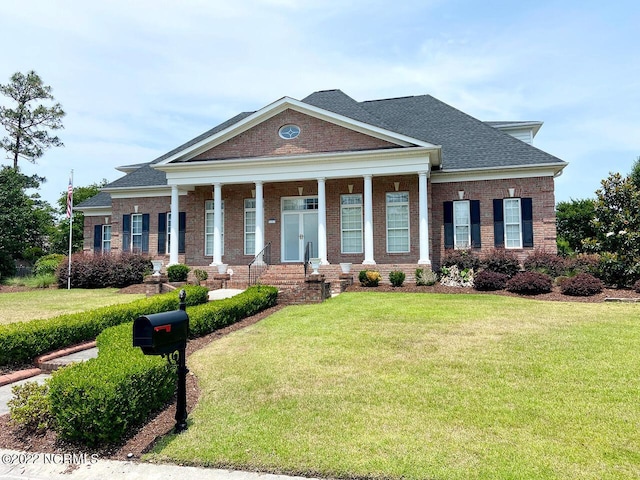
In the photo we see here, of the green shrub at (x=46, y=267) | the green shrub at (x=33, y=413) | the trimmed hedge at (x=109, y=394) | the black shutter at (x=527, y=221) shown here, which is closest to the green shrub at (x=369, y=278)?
the black shutter at (x=527, y=221)

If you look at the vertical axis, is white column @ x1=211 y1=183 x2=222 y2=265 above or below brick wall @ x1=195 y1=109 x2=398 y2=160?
below

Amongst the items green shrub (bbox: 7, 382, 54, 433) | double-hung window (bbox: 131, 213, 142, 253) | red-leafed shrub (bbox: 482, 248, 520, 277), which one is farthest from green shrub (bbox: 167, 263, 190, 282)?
green shrub (bbox: 7, 382, 54, 433)

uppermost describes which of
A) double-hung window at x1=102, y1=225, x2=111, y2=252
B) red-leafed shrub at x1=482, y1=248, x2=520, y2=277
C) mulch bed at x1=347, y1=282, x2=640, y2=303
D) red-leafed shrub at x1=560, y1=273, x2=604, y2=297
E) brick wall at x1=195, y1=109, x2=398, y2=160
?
brick wall at x1=195, y1=109, x2=398, y2=160

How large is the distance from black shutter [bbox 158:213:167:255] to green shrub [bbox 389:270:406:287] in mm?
12825

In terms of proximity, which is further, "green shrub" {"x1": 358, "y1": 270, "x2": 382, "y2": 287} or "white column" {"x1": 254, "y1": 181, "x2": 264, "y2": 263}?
"white column" {"x1": 254, "y1": 181, "x2": 264, "y2": 263}

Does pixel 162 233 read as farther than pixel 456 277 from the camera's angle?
Yes

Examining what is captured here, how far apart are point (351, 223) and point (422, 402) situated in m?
15.6

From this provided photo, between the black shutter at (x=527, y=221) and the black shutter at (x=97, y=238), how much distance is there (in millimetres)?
22877

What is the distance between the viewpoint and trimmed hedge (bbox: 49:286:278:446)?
15.0 ft

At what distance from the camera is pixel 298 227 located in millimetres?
21594

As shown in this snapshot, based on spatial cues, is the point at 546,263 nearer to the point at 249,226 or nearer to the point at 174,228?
the point at 249,226

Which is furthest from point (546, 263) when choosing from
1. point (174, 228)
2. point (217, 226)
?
point (174, 228)

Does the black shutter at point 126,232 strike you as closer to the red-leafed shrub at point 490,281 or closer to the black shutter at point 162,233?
the black shutter at point 162,233

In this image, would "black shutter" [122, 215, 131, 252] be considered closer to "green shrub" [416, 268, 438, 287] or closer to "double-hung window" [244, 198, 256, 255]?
"double-hung window" [244, 198, 256, 255]
